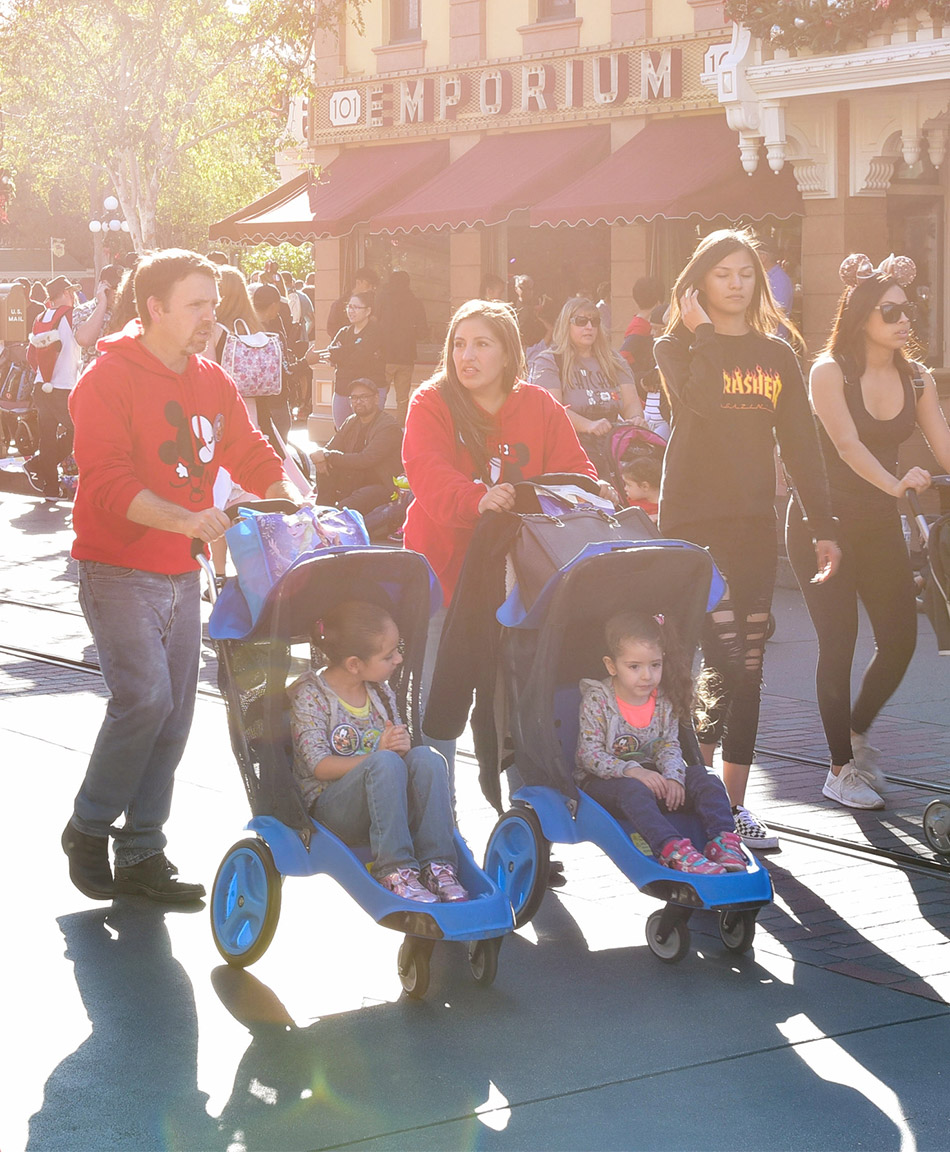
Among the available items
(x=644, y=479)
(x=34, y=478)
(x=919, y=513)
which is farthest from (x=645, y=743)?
(x=34, y=478)

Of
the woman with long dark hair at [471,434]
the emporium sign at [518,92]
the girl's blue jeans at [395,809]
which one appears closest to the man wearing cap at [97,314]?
the emporium sign at [518,92]

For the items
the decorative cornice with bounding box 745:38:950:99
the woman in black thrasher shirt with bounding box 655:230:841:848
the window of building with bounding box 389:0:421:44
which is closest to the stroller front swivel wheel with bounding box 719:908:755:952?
the woman in black thrasher shirt with bounding box 655:230:841:848

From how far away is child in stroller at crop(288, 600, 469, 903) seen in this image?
4.96 meters

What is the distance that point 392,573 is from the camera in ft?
17.5

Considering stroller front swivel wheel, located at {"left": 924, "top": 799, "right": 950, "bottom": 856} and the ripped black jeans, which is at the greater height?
the ripped black jeans

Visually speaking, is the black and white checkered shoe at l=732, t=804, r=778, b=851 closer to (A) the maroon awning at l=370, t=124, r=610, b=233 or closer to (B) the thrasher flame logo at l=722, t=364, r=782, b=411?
(B) the thrasher flame logo at l=722, t=364, r=782, b=411

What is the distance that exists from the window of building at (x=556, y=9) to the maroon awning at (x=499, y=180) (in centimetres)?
142

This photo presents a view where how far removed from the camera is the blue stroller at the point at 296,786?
4.87 metres

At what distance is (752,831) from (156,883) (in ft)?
6.21

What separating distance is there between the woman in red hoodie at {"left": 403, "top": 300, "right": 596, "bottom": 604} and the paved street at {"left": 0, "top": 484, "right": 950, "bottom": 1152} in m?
1.17

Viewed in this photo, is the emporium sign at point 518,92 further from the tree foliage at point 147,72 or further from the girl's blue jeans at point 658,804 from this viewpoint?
the girl's blue jeans at point 658,804

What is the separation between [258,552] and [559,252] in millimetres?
18322

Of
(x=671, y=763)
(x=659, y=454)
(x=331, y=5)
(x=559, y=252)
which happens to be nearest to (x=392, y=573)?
(x=671, y=763)

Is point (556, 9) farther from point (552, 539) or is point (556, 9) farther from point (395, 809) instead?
point (395, 809)
